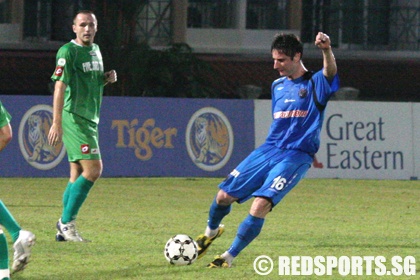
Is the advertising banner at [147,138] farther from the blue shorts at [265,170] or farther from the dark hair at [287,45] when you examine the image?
the dark hair at [287,45]

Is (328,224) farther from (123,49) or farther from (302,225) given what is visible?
(123,49)

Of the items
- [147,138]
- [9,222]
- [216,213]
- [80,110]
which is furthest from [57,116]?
[147,138]

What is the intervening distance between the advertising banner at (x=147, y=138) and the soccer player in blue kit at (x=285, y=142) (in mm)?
9658

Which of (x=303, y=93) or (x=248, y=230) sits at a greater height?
(x=303, y=93)

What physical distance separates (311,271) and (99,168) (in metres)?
2.71

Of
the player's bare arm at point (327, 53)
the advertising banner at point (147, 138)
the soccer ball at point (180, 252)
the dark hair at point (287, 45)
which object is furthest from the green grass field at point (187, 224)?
the dark hair at point (287, 45)

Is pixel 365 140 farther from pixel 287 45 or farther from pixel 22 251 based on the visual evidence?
pixel 22 251

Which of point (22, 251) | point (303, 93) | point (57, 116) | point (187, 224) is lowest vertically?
point (187, 224)

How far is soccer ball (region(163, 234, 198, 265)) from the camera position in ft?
28.8

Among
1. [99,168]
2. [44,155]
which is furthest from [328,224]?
[44,155]

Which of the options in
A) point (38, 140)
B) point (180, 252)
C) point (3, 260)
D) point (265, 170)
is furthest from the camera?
point (38, 140)

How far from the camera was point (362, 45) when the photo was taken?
31719 millimetres

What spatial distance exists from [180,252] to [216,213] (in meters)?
0.54

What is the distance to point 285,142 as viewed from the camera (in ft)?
29.4
